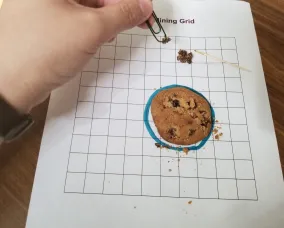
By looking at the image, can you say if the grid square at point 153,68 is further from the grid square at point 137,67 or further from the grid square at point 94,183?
the grid square at point 94,183

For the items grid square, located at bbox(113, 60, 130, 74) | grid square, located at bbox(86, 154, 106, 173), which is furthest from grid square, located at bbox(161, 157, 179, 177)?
grid square, located at bbox(113, 60, 130, 74)

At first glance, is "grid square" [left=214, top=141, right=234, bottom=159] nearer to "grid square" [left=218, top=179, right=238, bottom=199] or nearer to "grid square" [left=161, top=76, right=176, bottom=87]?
"grid square" [left=218, top=179, right=238, bottom=199]

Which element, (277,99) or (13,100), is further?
(277,99)

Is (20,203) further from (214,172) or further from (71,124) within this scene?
(214,172)

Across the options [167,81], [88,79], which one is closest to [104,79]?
[88,79]

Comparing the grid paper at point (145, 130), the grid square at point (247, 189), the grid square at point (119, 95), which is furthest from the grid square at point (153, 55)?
the grid square at point (247, 189)

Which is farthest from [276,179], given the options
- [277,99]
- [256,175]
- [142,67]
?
[142,67]

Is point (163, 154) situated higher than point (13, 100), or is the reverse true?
point (13, 100)
